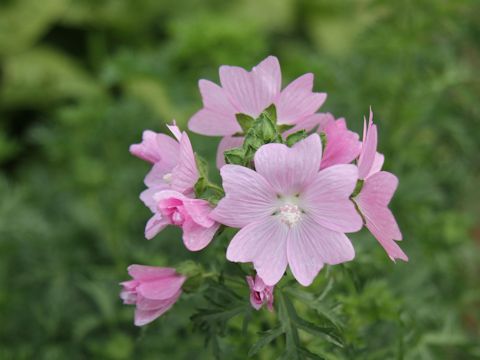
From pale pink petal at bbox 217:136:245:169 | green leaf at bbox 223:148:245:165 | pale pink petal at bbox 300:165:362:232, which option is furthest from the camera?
pale pink petal at bbox 217:136:245:169

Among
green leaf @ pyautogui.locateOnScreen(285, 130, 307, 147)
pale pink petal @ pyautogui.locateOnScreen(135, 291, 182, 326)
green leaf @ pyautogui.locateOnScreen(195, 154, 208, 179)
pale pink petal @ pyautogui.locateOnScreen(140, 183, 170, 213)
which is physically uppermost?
green leaf @ pyautogui.locateOnScreen(285, 130, 307, 147)

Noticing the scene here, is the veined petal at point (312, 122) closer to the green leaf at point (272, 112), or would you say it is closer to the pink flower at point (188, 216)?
the green leaf at point (272, 112)

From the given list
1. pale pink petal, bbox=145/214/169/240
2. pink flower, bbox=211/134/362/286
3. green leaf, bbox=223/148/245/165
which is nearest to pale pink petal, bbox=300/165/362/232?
pink flower, bbox=211/134/362/286

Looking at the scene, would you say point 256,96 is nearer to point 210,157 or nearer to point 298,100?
point 298,100

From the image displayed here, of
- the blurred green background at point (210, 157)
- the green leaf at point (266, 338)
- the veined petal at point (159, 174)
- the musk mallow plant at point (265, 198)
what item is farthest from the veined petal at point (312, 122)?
the blurred green background at point (210, 157)

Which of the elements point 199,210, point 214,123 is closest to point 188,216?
point 199,210

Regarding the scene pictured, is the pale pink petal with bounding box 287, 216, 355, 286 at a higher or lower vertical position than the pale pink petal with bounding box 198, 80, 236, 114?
lower

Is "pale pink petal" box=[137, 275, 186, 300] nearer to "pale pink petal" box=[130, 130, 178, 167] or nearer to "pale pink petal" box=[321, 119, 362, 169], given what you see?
"pale pink petal" box=[130, 130, 178, 167]

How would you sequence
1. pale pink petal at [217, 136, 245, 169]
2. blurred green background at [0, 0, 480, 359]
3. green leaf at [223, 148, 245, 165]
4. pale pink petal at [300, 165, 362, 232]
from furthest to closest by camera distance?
blurred green background at [0, 0, 480, 359]
pale pink petal at [217, 136, 245, 169]
green leaf at [223, 148, 245, 165]
pale pink petal at [300, 165, 362, 232]
